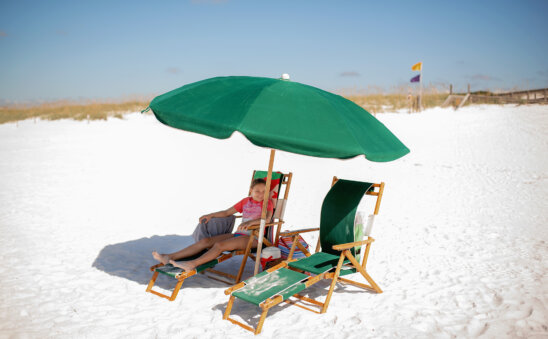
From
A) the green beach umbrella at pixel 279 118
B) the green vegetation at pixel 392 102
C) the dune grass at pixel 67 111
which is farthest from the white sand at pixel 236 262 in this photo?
the green vegetation at pixel 392 102

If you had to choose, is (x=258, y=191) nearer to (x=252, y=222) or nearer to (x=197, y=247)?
(x=252, y=222)

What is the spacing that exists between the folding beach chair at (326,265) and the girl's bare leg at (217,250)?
478mm

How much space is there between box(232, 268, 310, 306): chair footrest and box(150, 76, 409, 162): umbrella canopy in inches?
49.3

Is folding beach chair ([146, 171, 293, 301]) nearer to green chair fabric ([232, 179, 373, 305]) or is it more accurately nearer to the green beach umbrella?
green chair fabric ([232, 179, 373, 305])

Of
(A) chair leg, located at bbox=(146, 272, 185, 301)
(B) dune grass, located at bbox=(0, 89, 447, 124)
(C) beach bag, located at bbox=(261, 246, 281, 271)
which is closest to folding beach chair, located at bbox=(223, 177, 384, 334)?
(C) beach bag, located at bbox=(261, 246, 281, 271)

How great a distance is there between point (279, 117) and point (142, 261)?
293 centimetres

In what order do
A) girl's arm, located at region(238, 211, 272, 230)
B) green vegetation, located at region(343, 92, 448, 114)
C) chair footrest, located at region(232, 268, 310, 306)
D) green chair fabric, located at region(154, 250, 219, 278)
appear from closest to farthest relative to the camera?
chair footrest, located at region(232, 268, 310, 306) → green chair fabric, located at region(154, 250, 219, 278) → girl's arm, located at region(238, 211, 272, 230) → green vegetation, located at region(343, 92, 448, 114)

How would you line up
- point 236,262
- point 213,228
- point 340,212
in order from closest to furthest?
point 340,212, point 213,228, point 236,262

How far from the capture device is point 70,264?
→ 4684 mm

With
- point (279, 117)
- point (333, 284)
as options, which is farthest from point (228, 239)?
point (279, 117)

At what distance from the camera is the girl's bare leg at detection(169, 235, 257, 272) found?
3.89 m

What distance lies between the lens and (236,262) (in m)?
5.17

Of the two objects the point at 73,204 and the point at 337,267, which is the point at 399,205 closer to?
the point at 337,267

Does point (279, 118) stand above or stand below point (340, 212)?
above
